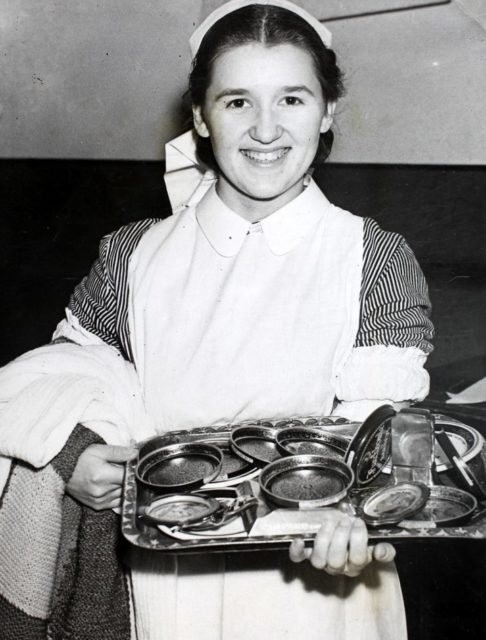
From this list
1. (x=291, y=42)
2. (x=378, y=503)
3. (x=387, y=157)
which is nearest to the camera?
(x=378, y=503)

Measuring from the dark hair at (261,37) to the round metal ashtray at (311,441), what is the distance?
28.1 inches

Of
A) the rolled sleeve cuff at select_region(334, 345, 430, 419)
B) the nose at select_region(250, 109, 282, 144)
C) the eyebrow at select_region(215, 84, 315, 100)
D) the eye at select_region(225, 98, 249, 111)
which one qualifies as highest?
the eyebrow at select_region(215, 84, 315, 100)

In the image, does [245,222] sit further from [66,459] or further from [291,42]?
[66,459]

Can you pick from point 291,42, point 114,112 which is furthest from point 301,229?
point 114,112

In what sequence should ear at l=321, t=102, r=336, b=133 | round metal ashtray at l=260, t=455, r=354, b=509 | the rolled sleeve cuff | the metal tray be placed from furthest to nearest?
1. ear at l=321, t=102, r=336, b=133
2. the rolled sleeve cuff
3. round metal ashtray at l=260, t=455, r=354, b=509
4. the metal tray

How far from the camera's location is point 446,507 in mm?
995

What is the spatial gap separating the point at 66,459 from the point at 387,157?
2207mm

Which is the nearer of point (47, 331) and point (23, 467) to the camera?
point (23, 467)

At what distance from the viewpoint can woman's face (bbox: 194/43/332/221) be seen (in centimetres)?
126

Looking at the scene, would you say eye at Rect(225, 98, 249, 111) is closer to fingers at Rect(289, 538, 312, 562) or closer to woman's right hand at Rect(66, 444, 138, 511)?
woman's right hand at Rect(66, 444, 138, 511)

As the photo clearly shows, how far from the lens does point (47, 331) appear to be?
2701mm

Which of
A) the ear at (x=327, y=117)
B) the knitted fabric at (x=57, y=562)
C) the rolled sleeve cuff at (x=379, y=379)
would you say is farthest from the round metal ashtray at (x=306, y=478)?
the ear at (x=327, y=117)

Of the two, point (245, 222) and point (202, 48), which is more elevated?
point (202, 48)

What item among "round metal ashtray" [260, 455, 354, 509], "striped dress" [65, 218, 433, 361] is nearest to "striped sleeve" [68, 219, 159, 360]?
"striped dress" [65, 218, 433, 361]
